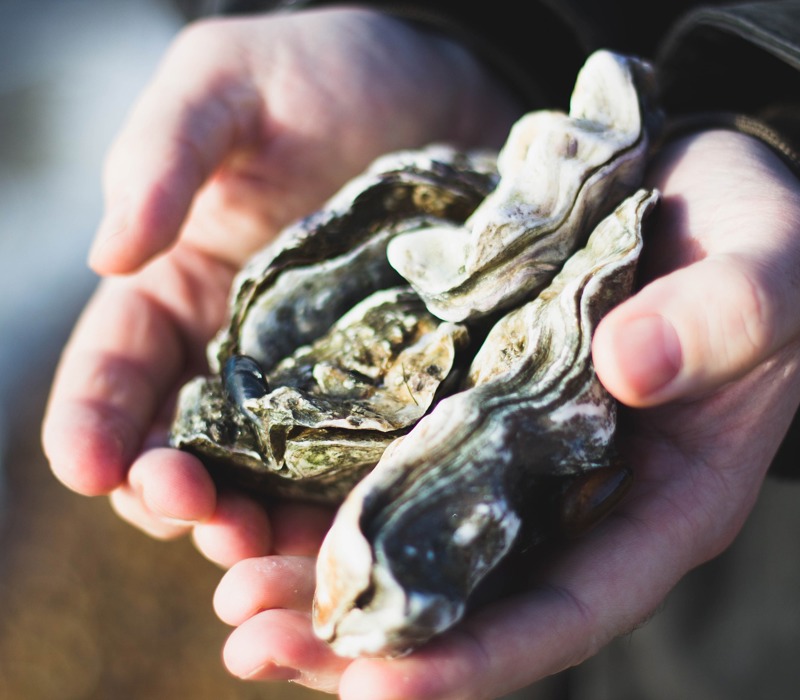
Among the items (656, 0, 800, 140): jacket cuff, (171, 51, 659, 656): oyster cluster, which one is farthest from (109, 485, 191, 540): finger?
(656, 0, 800, 140): jacket cuff

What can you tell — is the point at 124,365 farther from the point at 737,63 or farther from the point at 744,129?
the point at 737,63

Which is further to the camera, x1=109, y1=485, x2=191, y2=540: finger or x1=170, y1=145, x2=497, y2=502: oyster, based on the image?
x1=109, y1=485, x2=191, y2=540: finger

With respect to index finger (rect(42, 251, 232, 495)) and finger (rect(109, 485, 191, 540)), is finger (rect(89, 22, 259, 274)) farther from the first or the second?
finger (rect(109, 485, 191, 540))

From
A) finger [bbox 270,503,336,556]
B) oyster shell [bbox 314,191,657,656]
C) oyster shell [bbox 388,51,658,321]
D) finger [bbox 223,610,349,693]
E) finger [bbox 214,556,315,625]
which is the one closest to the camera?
oyster shell [bbox 314,191,657,656]

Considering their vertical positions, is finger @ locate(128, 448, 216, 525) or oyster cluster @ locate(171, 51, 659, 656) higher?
oyster cluster @ locate(171, 51, 659, 656)

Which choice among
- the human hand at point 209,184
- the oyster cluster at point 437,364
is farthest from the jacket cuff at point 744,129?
the human hand at point 209,184
